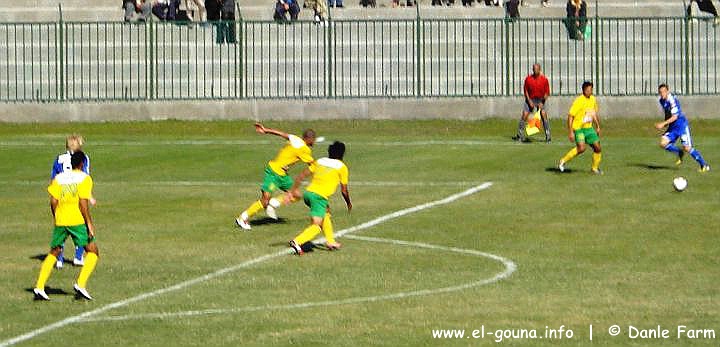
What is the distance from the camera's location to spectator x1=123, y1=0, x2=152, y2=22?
159ft

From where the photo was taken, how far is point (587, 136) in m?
33.0

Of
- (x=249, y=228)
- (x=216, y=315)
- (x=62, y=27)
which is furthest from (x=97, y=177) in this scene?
(x=216, y=315)

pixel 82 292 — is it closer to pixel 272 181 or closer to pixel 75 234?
pixel 75 234

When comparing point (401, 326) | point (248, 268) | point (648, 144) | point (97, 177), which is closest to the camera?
point (401, 326)

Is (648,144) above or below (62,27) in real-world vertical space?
below

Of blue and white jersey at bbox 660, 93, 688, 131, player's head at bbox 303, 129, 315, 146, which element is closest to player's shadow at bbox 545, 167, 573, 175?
blue and white jersey at bbox 660, 93, 688, 131

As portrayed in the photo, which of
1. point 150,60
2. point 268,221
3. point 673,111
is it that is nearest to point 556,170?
point 673,111

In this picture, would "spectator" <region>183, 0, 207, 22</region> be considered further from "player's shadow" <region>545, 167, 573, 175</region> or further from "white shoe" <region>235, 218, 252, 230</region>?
"white shoe" <region>235, 218, 252, 230</region>

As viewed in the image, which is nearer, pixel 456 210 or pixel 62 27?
pixel 456 210

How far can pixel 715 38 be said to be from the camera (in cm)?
4647

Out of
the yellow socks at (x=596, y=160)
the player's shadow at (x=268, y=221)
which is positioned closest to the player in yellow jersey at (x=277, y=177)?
the player's shadow at (x=268, y=221)

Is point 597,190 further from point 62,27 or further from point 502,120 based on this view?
point 62,27

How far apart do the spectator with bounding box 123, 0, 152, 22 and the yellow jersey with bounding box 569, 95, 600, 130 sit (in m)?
18.6

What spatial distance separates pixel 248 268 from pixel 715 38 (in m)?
27.2
